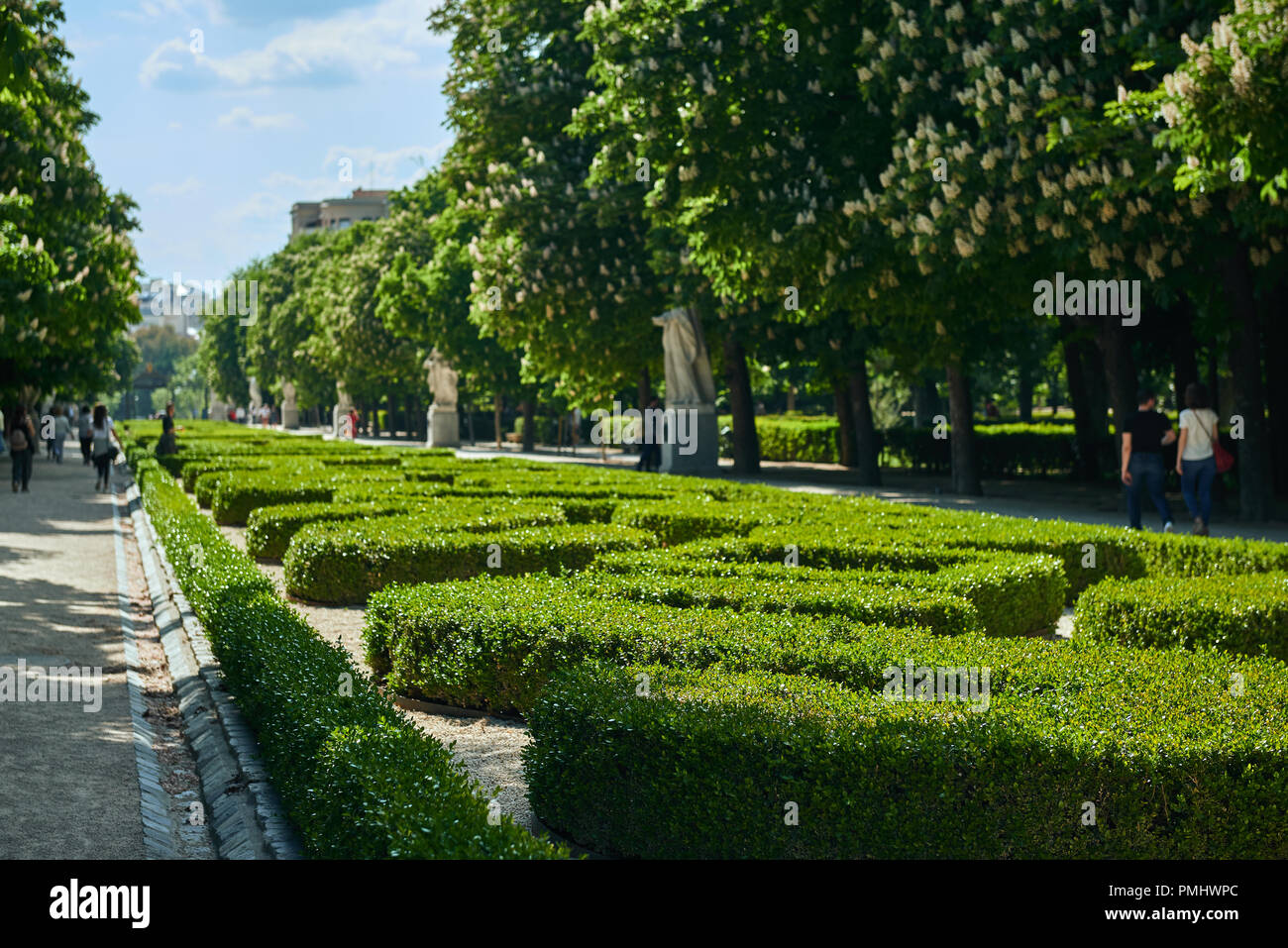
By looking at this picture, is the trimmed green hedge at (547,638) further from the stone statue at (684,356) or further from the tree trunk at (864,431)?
the stone statue at (684,356)

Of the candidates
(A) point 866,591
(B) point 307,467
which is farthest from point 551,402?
(A) point 866,591

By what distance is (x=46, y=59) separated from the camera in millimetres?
21266

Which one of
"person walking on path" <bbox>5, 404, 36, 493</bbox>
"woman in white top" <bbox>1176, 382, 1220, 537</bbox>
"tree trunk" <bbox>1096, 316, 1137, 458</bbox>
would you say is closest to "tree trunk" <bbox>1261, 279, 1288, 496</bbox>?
"tree trunk" <bbox>1096, 316, 1137, 458</bbox>

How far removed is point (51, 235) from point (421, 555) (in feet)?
41.0

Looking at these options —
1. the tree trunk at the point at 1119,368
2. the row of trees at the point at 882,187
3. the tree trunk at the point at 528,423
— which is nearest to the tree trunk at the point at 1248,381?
the row of trees at the point at 882,187

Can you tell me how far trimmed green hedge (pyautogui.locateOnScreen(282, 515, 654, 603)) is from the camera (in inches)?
486

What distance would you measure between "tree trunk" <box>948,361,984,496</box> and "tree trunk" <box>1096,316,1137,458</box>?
3.92 m

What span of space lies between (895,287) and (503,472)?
6.96 m

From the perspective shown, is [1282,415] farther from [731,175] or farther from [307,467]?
[307,467]

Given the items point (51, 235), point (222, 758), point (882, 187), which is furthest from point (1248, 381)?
point (51, 235)

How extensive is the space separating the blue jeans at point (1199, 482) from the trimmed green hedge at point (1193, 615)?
7.16 metres

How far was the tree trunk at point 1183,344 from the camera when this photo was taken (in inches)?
974

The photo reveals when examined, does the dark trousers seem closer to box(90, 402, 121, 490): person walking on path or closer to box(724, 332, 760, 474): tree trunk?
A: box(90, 402, 121, 490): person walking on path
